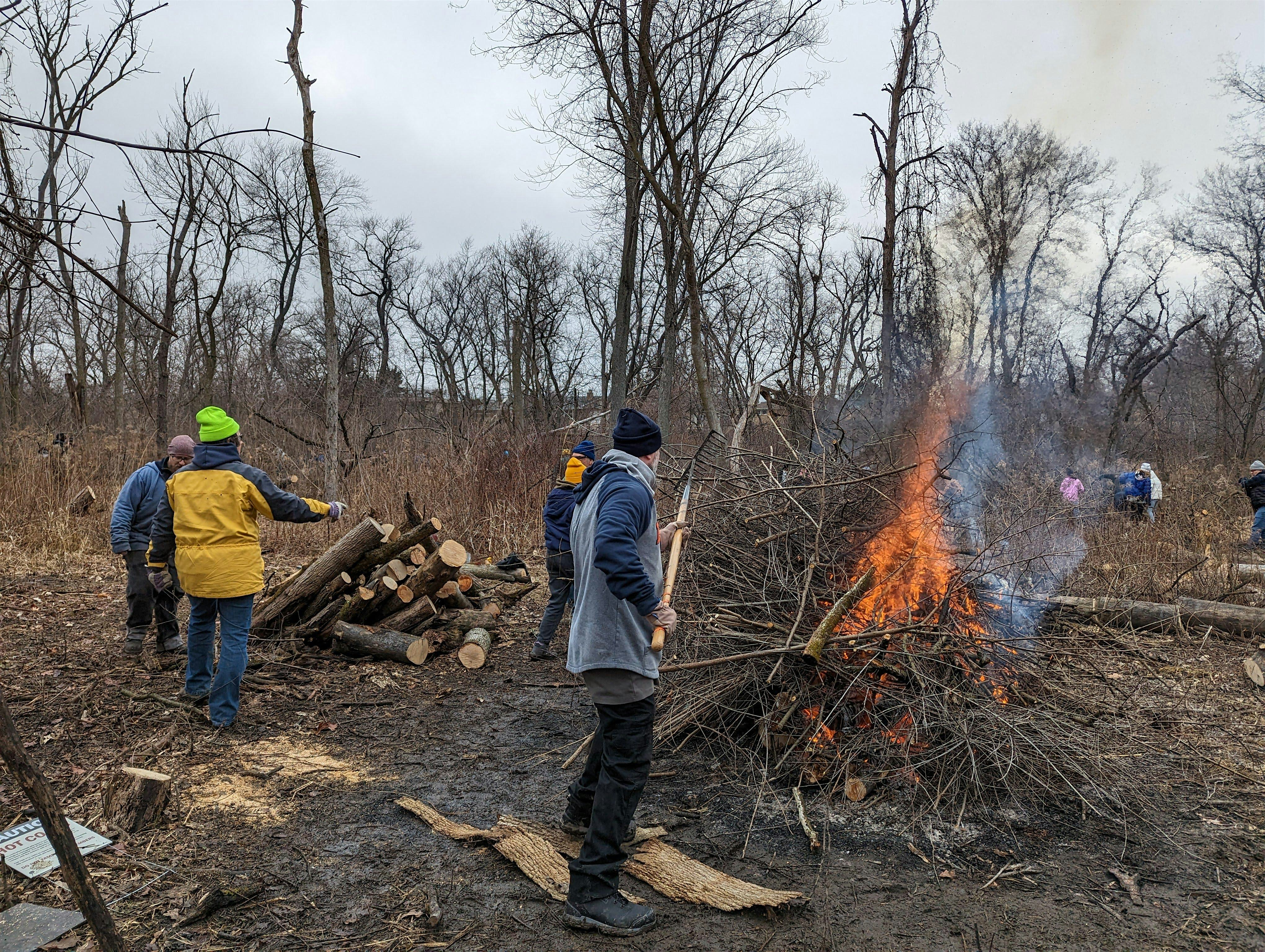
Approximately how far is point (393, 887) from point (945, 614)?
302cm

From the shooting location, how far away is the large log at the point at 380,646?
22.1ft

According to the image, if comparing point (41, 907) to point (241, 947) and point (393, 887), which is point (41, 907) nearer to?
point (241, 947)

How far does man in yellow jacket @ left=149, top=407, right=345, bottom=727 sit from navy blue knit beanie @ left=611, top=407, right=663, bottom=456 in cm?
263

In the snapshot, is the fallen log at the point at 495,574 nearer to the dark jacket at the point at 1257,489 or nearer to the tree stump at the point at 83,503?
the tree stump at the point at 83,503

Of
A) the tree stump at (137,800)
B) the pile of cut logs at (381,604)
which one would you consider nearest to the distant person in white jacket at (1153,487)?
the pile of cut logs at (381,604)

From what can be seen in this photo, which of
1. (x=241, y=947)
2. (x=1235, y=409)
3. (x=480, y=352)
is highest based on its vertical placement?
(x=480, y=352)

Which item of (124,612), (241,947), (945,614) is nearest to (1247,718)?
(945,614)

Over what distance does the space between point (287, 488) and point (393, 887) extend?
1099cm

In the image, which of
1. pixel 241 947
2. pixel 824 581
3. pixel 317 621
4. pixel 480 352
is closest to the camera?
pixel 241 947

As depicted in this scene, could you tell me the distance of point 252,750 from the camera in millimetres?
4711

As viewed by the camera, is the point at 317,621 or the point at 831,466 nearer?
the point at 831,466

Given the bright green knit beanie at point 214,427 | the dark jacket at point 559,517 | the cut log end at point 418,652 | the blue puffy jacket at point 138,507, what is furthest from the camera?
the dark jacket at point 559,517

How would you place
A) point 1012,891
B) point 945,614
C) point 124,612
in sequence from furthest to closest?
point 124,612, point 945,614, point 1012,891

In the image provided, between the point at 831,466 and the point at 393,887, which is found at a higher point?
the point at 831,466
